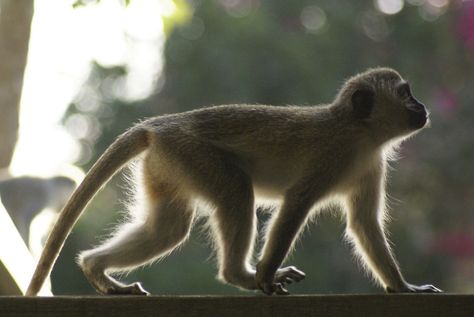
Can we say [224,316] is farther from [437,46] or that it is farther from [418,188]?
[437,46]

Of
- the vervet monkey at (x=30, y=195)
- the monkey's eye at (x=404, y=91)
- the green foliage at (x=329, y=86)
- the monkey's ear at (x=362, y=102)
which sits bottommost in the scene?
the vervet monkey at (x=30, y=195)

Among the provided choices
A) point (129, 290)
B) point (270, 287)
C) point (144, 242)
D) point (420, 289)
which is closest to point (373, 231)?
point (420, 289)

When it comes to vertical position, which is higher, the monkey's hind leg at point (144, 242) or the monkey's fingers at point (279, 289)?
the monkey's fingers at point (279, 289)

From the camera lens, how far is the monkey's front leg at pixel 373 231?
341cm

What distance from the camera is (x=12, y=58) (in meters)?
5.53

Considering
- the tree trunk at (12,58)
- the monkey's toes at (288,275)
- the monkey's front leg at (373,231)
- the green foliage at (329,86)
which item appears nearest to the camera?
the monkey's toes at (288,275)

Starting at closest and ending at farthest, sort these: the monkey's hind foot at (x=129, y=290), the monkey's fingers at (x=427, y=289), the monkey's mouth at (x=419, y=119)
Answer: the monkey's hind foot at (x=129, y=290), the monkey's fingers at (x=427, y=289), the monkey's mouth at (x=419, y=119)

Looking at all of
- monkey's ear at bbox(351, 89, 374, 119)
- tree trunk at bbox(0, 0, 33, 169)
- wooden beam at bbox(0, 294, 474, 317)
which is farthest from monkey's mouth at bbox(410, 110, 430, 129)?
tree trunk at bbox(0, 0, 33, 169)

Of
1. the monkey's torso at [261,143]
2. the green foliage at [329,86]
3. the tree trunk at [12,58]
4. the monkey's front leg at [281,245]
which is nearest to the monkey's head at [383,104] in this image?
the monkey's torso at [261,143]

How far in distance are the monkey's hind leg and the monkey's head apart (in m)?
0.78

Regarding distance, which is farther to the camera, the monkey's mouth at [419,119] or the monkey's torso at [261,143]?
the monkey's mouth at [419,119]

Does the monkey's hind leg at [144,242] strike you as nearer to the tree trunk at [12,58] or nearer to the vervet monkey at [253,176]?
the vervet monkey at [253,176]

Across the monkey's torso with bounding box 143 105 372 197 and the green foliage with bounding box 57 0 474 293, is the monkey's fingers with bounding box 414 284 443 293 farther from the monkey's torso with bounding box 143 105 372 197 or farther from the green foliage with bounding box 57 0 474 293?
the green foliage with bounding box 57 0 474 293

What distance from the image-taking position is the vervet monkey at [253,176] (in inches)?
130
